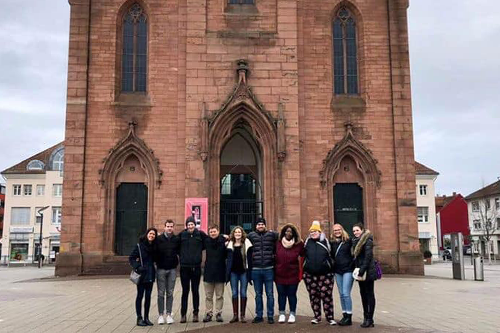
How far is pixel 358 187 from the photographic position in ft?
84.3

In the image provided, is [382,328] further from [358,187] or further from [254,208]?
[254,208]

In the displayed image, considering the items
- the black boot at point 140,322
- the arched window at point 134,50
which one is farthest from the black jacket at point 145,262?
the arched window at point 134,50

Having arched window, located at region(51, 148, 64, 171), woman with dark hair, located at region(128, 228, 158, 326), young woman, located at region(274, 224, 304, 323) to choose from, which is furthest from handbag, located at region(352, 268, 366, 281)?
arched window, located at region(51, 148, 64, 171)

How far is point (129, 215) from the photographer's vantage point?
24891 millimetres

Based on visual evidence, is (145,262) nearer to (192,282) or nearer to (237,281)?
(192,282)

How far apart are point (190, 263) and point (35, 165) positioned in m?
60.8

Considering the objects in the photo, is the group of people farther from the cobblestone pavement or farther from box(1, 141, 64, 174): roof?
box(1, 141, 64, 174): roof

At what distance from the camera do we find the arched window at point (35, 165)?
65375 millimetres

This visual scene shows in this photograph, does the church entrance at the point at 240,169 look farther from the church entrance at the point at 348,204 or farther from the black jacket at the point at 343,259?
the black jacket at the point at 343,259

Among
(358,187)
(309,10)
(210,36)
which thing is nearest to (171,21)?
(210,36)

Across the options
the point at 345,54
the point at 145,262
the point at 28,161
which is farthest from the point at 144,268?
the point at 28,161

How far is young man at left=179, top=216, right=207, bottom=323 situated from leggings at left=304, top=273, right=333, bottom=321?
223 cm

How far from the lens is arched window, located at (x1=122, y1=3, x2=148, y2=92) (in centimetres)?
2586

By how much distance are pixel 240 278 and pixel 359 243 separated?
2549 millimetres
